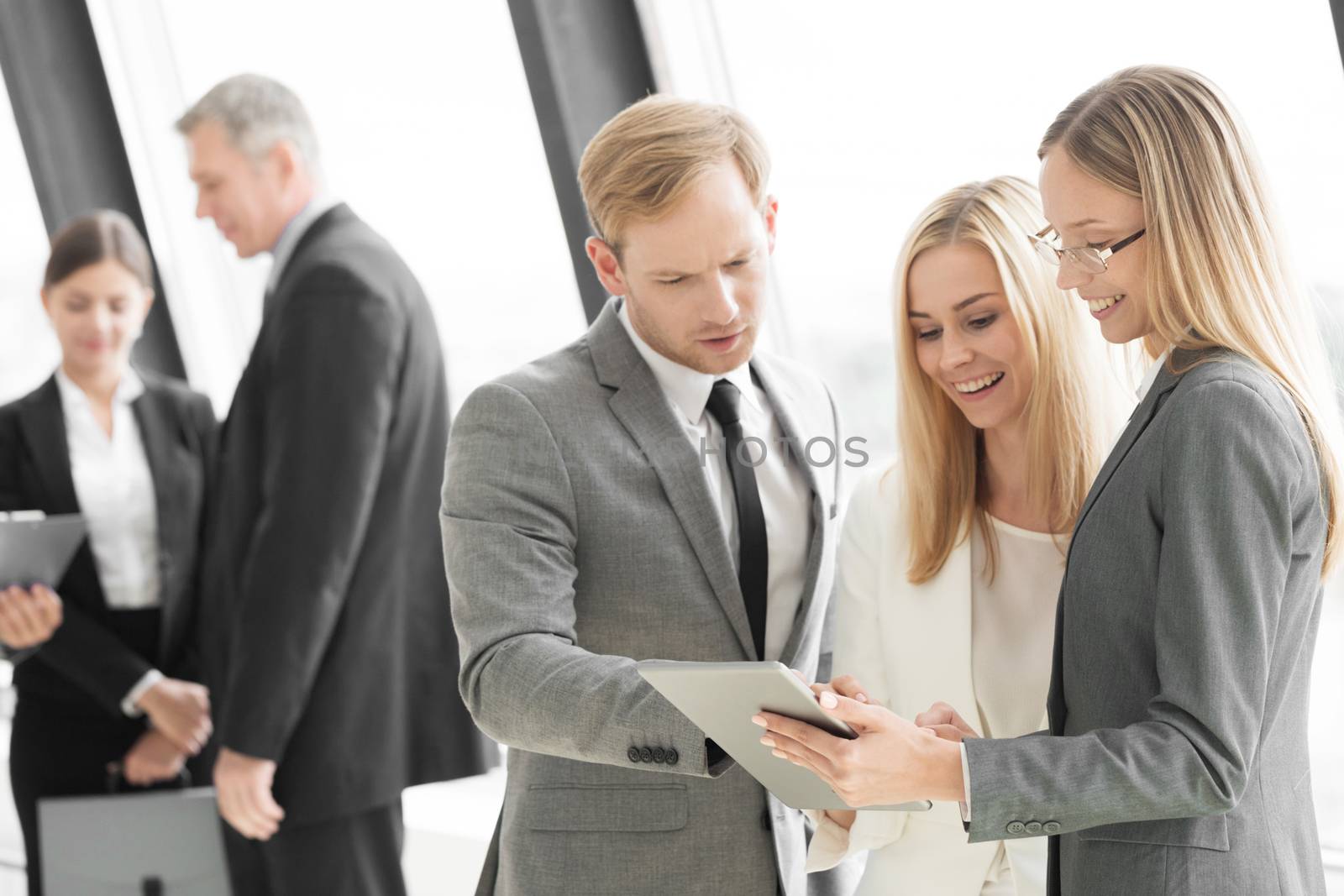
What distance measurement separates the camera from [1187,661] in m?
1.36

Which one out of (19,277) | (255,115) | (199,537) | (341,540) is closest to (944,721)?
(341,540)

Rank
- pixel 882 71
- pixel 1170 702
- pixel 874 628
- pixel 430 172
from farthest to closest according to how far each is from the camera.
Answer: pixel 430 172, pixel 882 71, pixel 874 628, pixel 1170 702

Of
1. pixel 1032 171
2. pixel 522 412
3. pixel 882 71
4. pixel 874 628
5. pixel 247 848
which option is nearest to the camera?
pixel 522 412

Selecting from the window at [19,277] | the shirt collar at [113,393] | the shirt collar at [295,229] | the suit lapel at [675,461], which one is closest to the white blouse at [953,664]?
the suit lapel at [675,461]

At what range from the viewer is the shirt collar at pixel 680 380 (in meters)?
1.98

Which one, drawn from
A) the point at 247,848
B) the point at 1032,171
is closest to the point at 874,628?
the point at 1032,171

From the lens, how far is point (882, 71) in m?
2.96

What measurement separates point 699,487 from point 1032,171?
4.32 ft

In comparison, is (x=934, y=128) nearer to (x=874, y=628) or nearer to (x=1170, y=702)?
(x=874, y=628)

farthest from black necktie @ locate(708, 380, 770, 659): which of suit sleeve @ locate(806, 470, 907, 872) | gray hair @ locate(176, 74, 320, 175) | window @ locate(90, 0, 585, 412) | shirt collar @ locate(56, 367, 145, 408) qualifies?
shirt collar @ locate(56, 367, 145, 408)

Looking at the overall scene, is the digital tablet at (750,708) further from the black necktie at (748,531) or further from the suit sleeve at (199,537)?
the suit sleeve at (199,537)

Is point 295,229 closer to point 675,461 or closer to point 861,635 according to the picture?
point 675,461

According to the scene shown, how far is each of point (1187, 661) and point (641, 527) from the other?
76 centimetres

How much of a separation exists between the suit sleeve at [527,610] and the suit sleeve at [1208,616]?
521mm
